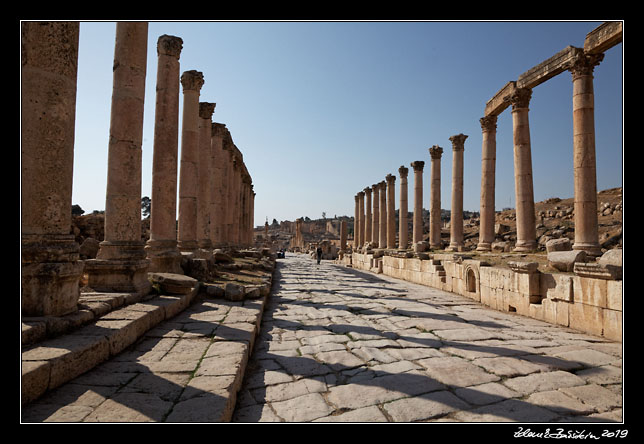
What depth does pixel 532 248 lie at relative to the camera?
13719 millimetres

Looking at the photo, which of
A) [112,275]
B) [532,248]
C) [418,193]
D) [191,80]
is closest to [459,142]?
[418,193]

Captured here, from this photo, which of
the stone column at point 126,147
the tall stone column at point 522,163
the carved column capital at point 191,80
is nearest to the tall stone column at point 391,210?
the tall stone column at point 522,163

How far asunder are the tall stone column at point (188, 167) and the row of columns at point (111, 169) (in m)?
0.03

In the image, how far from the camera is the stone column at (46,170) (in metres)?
4.27

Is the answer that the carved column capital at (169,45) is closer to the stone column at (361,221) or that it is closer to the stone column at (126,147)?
the stone column at (126,147)

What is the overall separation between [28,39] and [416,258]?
14335mm

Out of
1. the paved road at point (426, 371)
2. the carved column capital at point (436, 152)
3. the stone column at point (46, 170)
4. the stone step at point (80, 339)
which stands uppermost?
the carved column capital at point (436, 152)

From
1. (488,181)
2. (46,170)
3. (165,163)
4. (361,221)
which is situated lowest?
(46,170)

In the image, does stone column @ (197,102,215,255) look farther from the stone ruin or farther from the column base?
the stone ruin

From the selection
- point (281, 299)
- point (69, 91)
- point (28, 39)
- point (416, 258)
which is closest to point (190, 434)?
point (69, 91)

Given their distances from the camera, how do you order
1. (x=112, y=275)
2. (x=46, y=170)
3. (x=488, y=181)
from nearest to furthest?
(x=46, y=170) < (x=112, y=275) < (x=488, y=181)

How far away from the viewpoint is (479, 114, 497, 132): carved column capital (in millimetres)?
16938

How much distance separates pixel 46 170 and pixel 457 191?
18421 mm

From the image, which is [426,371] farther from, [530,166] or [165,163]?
[530,166]
